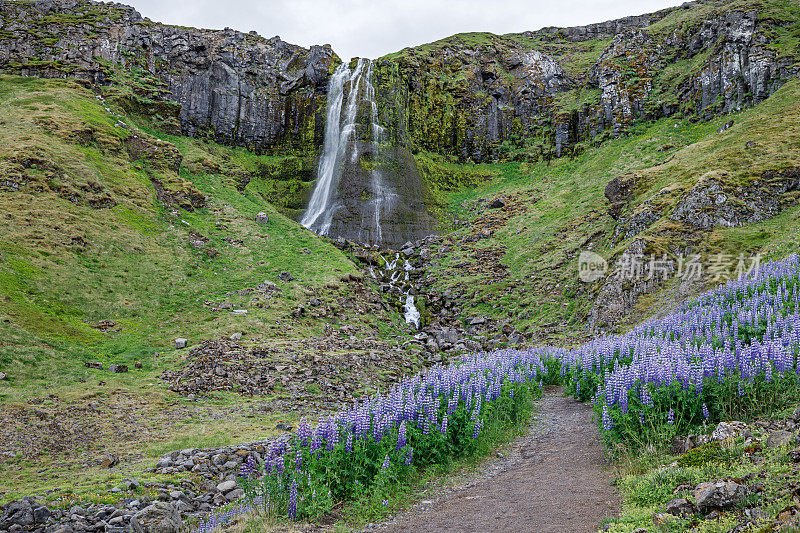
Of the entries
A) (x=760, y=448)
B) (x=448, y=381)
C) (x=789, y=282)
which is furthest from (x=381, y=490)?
(x=789, y=282)

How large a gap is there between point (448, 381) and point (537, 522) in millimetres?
4838

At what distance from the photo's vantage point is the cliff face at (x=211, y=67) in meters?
59.7

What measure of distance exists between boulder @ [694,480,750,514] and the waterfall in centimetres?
4748

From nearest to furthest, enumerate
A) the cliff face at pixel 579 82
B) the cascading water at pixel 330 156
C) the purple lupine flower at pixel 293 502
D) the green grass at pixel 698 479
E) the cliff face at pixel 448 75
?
the green grass at pixel 698 479 → the purple lupine flower at pixel 293 502 → the cliff face at pixel 579 82 → the cliff face at pixel 448 75 → the cascading water at pixel 330 156

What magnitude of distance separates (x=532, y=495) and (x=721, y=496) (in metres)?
3.18

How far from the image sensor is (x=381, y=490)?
25.7 ft

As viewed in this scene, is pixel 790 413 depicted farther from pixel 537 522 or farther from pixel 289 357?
pixel 289 357

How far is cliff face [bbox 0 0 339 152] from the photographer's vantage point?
2349 inches

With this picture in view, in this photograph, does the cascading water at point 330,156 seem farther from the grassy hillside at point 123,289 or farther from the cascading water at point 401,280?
the cascading water at point 401,280

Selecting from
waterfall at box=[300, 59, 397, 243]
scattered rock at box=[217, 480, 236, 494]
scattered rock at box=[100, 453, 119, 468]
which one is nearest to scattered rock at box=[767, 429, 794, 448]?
scattered rock at box=[217, 480, 236, 494]

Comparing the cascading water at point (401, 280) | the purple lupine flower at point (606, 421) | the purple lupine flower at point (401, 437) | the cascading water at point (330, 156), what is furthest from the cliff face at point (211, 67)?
the purple lupine flower at point (606, 421)

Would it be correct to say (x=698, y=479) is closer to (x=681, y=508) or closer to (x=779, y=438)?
(x=681, y=508)

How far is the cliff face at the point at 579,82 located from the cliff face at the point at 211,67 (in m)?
12.5

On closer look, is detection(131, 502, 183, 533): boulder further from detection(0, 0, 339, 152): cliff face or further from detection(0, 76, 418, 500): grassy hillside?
detection(0, 0, 339, 152): cliff face
